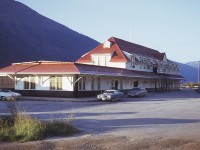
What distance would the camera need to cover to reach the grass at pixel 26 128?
12.4 meters

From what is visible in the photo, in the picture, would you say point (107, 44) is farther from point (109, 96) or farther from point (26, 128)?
point (26, 128)

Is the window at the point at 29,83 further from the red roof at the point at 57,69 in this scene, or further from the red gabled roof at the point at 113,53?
the red gabled roof at the point at 113,53

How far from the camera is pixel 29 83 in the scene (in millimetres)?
41062

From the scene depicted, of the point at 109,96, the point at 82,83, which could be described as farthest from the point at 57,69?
the point at 109,96

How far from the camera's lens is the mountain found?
392ft

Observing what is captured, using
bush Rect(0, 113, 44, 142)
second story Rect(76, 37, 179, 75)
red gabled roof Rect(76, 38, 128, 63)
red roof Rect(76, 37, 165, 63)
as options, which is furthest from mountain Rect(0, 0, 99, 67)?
bush Rect(0, 113, 44, 142)

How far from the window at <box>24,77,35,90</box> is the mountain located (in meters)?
66.2

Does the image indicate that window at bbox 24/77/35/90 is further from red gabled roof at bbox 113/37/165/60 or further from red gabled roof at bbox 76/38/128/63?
red gabled roof at bbox 113/37/165/60

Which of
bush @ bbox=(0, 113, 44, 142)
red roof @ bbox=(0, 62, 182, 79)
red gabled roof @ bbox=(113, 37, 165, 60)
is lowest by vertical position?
bush @ bbox=(0, 113, 44, 142)

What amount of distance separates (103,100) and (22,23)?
126 metres

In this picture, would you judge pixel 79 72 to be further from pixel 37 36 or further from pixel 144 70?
pixel 37 36

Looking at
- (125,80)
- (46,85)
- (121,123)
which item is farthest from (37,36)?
(121,123)

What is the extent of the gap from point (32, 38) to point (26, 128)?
434 feet

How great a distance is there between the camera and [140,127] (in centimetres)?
1598
